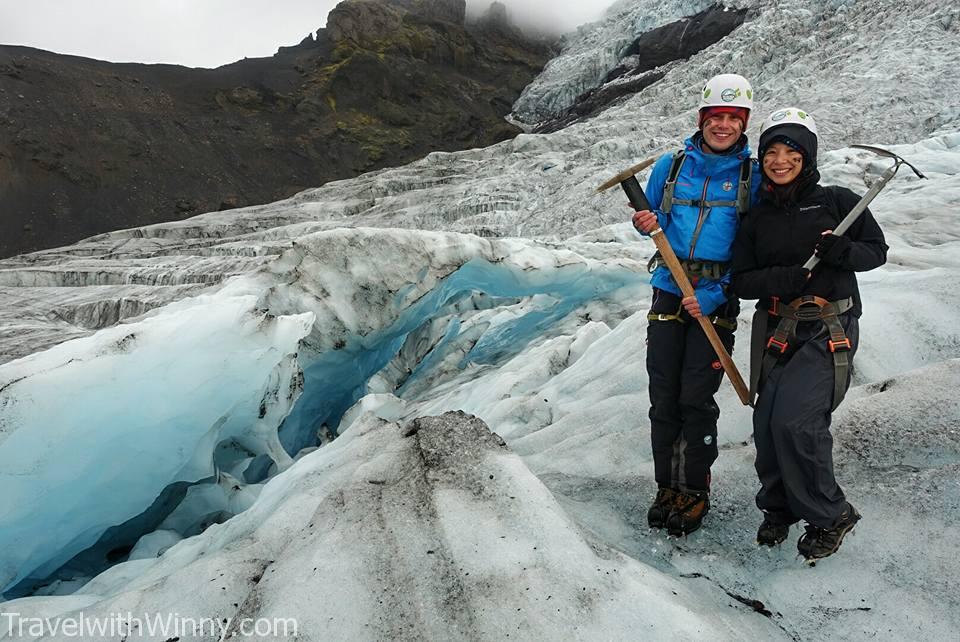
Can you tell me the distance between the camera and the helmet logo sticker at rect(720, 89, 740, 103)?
8.15ft

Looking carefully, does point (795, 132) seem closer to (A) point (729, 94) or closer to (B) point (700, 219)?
(A) point (729, 94)

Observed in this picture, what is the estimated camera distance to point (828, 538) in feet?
7.47

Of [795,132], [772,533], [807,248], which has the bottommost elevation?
[772,533]

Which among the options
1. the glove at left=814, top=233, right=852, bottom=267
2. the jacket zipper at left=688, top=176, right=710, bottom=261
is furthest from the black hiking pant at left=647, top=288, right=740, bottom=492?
the glove at left=814, top=233, right=852, bottom=267

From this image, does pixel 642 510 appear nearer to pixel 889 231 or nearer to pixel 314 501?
pixel 314 501

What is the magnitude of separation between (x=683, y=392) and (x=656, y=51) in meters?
41.2

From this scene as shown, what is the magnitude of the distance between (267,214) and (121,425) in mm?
20974

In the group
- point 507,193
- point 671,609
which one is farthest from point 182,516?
point 507,193

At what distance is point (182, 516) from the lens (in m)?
4.73

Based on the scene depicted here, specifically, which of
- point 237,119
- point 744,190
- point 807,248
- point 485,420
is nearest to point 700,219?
point 744,190

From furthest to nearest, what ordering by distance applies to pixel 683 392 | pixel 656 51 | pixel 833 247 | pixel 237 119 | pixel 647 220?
pixel 237 119, pixel 656 51, pixel 683 392, pixel 647 220, pixel 833 247

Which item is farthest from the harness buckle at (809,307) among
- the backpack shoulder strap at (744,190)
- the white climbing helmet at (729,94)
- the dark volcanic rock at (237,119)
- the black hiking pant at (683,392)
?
the dark volcanic rock at (237,119)

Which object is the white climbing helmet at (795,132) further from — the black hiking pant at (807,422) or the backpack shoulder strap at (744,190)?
the black hiking pant at (807,422)

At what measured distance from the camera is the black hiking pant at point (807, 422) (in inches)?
87.1
